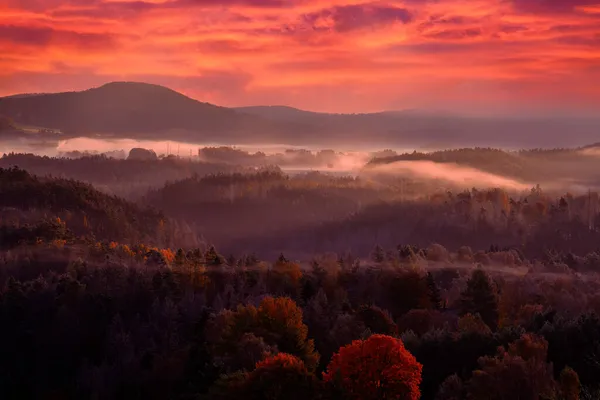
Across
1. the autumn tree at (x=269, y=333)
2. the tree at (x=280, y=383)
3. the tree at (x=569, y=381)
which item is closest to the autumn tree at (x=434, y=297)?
the autumn tree at (x=269, y=333)

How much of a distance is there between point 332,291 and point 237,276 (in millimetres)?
22804

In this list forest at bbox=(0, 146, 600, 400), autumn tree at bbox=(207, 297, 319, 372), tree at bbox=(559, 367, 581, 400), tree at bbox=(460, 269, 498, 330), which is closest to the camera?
tree at bbox=(559, 367, 581, 400)

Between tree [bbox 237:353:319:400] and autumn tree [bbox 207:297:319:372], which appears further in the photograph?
autumn tree [bbox 207:297:319:372]

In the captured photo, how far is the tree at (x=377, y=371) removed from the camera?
70.3 m

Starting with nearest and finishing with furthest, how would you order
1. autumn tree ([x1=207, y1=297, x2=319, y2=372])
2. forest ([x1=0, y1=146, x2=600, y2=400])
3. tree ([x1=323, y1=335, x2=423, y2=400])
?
tree ([x1=323, y1=335, x2=423, y2=400])
forest ([x1=0, y1=146, x2=600, y2=400])
autumn tree ([x1=207, y1=297, x2=319, y2=372])

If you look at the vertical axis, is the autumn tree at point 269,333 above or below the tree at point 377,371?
below

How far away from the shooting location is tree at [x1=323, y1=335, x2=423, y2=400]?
70312 mm

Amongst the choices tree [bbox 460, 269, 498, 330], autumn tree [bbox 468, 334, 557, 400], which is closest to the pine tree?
tree [bbox 460, 269, 498, 330]

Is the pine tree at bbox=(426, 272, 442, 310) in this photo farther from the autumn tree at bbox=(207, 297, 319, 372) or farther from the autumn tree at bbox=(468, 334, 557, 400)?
the autumn tree at bbox=(468, 334, 557, 400)

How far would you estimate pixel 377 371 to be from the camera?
72.8 meters

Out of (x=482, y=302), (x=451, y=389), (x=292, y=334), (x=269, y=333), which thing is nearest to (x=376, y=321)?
(x=269, y=333)

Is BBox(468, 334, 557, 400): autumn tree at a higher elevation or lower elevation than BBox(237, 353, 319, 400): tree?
lower

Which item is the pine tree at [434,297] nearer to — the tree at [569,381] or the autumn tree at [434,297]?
the autumn tree at [434,297]

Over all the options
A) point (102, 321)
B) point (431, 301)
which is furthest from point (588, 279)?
point (102, 321)
